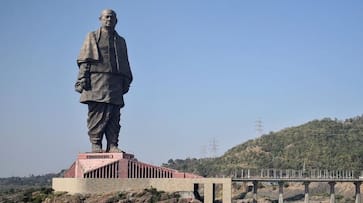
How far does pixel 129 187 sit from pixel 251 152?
77.3 meters

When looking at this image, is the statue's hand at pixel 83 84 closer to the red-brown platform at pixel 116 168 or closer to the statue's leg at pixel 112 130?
the statue's leg at pixel 112 130

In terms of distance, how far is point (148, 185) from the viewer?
6147 centimetres

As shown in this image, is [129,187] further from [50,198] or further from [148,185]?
[50,198]

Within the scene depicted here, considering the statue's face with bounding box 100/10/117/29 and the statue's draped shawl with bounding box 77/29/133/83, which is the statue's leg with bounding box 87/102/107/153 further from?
the statue's face with bounding box 100/10/117/29

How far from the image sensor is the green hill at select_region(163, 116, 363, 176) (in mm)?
114938

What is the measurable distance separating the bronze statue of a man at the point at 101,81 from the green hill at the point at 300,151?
56038 mm

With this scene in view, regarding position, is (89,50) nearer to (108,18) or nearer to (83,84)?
(83,84)

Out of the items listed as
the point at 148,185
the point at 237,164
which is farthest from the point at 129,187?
the point at 237,164

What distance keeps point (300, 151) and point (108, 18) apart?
241ft

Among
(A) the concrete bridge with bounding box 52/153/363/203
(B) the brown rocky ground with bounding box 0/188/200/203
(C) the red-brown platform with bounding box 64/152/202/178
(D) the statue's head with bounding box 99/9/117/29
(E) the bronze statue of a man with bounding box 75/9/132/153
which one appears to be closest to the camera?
(B) the brown rocky ground with bounding box 0/188/200/203

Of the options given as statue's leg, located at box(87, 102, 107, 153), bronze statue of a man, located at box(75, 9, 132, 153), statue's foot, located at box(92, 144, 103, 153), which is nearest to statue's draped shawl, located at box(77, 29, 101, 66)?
bronze statue of a man, located at box(75, 9, 132, 153)

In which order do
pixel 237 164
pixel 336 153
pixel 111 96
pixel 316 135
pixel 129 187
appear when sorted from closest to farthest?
pixel 129 187 < pixel 111 96 < pixel 336 153 < pixel 237 164 < pixel 316 135

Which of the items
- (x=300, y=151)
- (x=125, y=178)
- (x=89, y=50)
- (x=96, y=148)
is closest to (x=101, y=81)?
(x=89, y=50)

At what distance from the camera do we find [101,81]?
65.5 meters
